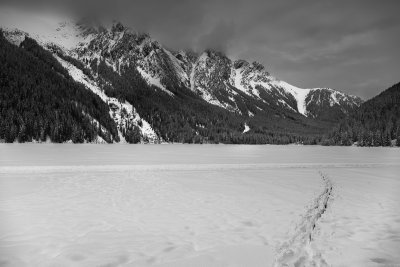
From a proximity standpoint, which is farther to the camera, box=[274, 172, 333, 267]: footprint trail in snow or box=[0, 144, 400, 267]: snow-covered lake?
box=[0, 144, 400, 267]: snow-covered lake

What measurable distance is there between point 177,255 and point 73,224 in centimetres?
485

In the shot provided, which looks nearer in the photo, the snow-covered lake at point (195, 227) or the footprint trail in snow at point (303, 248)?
the footprint trail in snow at point (303, 248)

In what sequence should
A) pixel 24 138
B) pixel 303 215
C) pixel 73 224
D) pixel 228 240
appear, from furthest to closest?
1. pixel 24 138
2. pixel 303 215
3. pixel 73 224
4. pixel 228 240

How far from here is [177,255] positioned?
9281mm

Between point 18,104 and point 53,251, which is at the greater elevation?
point 18,104

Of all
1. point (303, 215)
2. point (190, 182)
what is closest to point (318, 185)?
point (190, 182)

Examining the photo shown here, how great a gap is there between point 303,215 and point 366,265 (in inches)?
219

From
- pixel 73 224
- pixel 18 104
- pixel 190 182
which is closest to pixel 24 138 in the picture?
pixel 18 104

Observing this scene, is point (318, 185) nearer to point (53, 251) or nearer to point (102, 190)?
point (102, 190)

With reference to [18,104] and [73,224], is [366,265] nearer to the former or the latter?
[73,224]

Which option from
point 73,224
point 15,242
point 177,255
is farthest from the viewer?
point 73,224

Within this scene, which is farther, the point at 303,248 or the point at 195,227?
the point at 195,227

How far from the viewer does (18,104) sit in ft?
594

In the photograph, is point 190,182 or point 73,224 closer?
point 73,224
